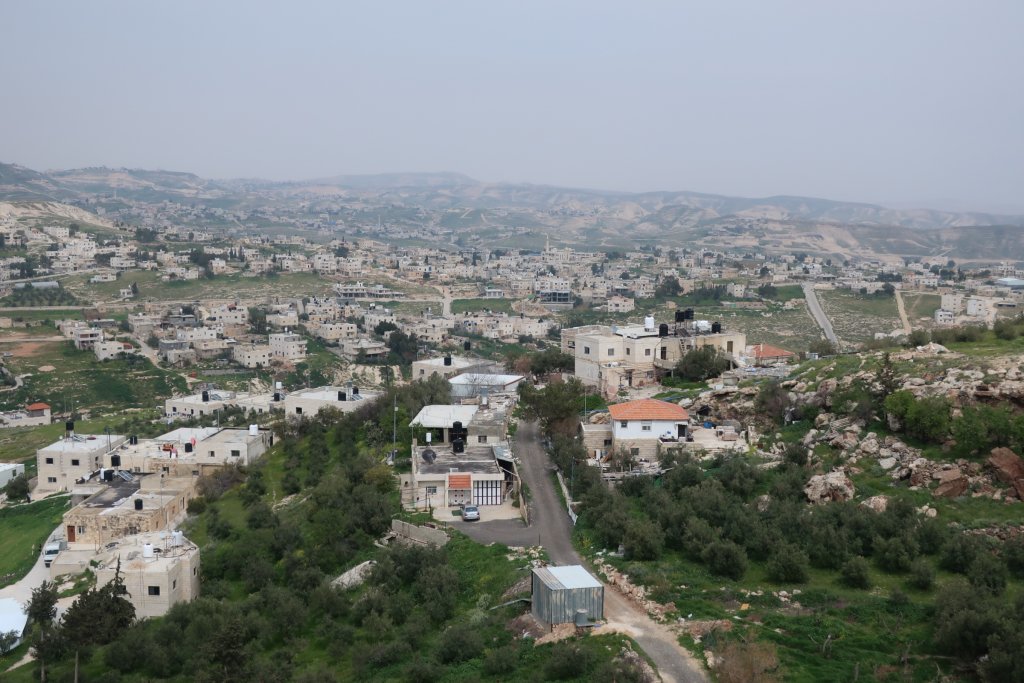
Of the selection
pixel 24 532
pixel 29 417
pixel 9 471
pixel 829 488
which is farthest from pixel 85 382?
pixel 829 488

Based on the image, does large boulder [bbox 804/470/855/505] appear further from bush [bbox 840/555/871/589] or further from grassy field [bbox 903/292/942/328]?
grassy field [bbox 903/292/942/328]

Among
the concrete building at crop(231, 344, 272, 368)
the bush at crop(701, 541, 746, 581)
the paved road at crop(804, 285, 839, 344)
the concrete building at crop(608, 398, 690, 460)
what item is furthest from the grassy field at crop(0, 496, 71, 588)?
the paved road at crop(804, 285, 839, 344)

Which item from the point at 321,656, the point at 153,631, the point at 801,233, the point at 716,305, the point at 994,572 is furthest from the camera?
the point at 801,233

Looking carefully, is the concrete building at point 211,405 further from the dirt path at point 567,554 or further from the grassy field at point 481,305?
the grassy field at point 481,305

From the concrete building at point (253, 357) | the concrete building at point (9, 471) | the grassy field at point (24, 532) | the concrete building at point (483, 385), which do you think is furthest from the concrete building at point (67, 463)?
the concrete building at point (253, 357)

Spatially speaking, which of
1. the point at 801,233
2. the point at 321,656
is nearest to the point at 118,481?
the point at 321,656

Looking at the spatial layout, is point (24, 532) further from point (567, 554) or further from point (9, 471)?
point (567, 554)

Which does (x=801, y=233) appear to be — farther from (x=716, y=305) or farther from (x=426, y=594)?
(x=426, y=594)
